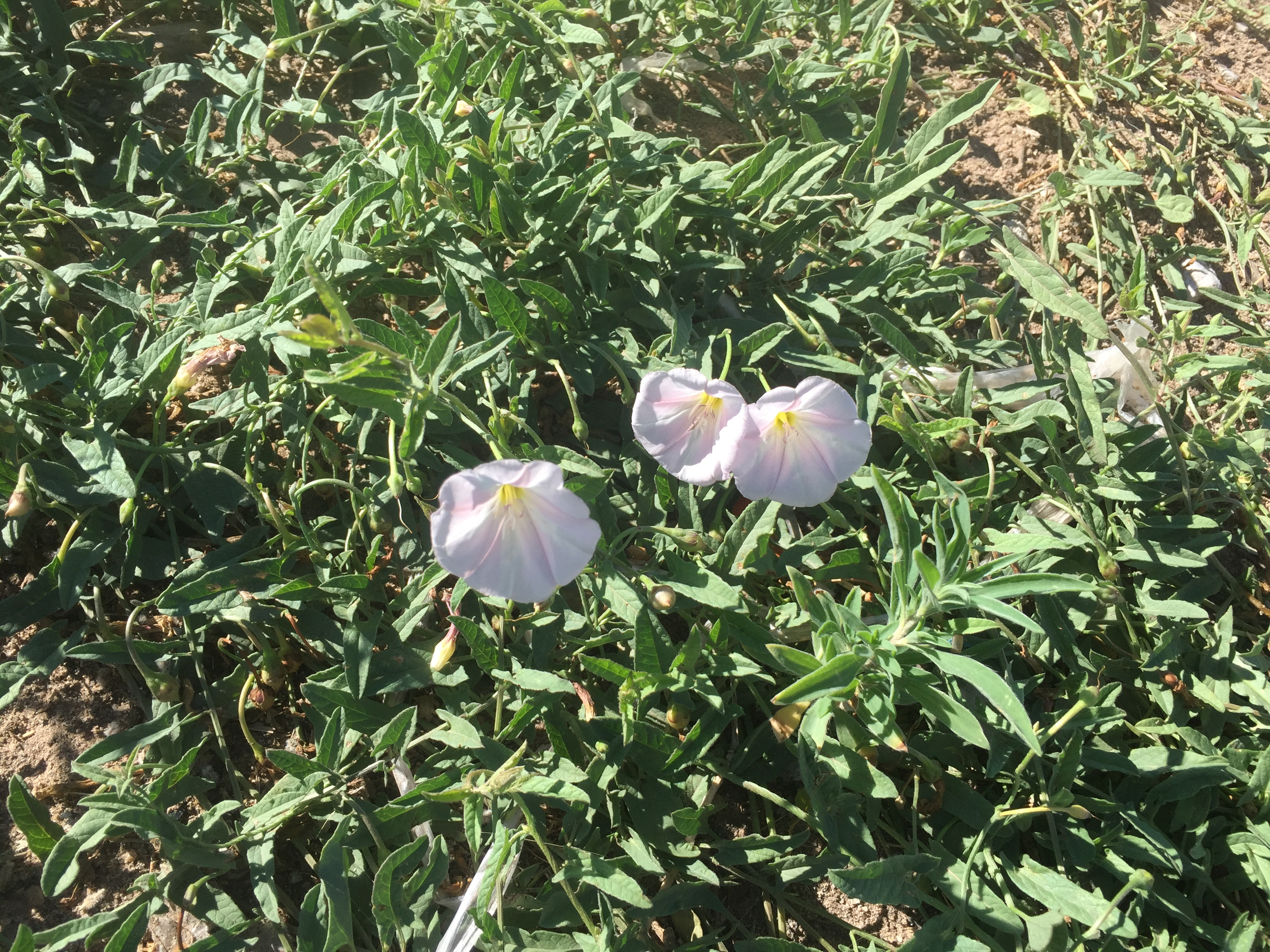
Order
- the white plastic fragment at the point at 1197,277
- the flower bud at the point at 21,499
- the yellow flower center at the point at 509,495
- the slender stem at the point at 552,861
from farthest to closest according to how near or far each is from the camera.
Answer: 1. the white plastic fragment at the point at 1197,277
2. the flower bud at the point at 21,499
3. the yellow flower center at the point at 509,495
4. the slender stem at the point at 552,861

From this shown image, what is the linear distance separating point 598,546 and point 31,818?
119cm

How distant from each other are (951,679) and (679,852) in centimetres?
68

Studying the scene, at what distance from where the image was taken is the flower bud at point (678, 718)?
1.94 meters


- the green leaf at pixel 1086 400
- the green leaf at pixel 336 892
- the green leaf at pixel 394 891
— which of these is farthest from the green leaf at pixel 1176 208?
the green leaf at pixel 336 892

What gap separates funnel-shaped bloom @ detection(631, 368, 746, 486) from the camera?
179cm

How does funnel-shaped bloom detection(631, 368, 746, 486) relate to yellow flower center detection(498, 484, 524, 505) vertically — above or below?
above

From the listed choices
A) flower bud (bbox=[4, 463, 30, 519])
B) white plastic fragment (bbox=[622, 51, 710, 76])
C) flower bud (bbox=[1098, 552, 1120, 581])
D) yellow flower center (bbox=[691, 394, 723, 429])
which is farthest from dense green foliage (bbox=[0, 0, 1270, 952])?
white plastic fragment (bbox=[622, 51, 710, 76])

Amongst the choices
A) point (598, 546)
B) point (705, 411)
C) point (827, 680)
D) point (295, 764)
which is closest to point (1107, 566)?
point (827, 680)

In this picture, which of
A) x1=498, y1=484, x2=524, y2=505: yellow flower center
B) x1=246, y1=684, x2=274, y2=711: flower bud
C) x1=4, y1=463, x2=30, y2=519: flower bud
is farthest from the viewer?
x1=246, y1=684, x2=274, y2=711: flower bud

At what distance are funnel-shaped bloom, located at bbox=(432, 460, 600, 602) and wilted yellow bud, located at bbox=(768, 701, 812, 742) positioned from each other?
25.2 inches

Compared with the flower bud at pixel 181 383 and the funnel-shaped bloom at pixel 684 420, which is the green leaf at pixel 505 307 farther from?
the flower bud at pixel 181 383

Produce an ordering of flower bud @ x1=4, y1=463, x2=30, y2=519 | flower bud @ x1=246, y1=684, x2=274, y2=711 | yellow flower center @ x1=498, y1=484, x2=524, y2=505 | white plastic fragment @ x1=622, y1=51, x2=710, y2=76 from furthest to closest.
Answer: white plastic fragment @ x1=622, y1=51, x2=710, y2=76 < flower bud @ x1=246, y1=684, x2=274, y2=711 < flower bud @ x1=4, y1=463, x2=30, y2=519 < yellow flower center @ x1=498, y1=484, x2=524, y2=505

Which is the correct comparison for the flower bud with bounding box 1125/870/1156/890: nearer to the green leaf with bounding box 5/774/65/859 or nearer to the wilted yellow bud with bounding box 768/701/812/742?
the wilted yellow bud with bounding box 768/701/812/742

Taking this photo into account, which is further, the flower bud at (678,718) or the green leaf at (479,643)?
the flower bud at (678,718)
